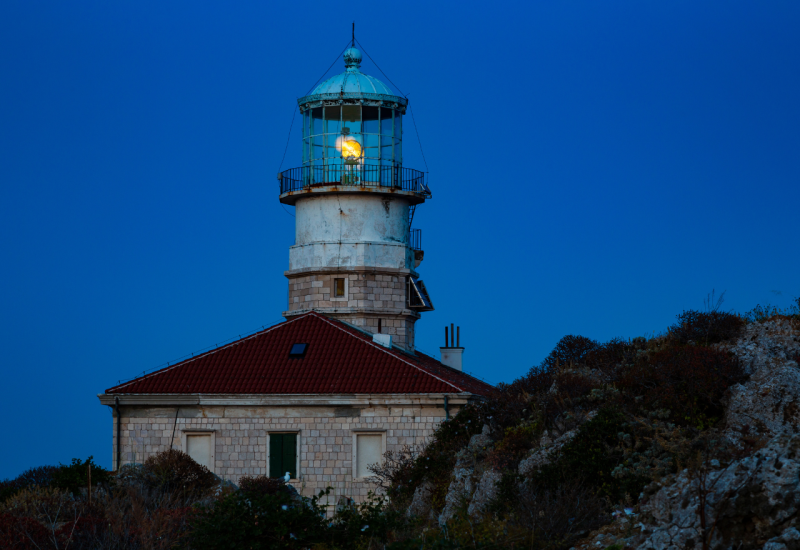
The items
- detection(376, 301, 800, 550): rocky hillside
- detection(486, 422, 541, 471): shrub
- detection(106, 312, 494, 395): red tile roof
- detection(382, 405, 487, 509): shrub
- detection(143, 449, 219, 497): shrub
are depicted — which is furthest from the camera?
detection(106, 312, 494, 395): red tile roof

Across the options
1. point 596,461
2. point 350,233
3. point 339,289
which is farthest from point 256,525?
point 350,233

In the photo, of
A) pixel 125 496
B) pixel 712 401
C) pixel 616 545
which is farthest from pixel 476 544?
pixel 125 496

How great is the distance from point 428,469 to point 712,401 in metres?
6.45

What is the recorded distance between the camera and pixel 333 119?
33.5m

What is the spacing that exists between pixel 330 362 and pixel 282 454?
276cm

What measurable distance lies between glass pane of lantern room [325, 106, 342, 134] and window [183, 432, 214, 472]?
10493 millimetres

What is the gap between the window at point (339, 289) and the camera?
3278 centimetres

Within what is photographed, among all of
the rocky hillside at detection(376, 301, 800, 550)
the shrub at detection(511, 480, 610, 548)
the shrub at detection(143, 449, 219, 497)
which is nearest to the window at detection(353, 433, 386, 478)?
the shrub at detection(143, 449, 219, 497)

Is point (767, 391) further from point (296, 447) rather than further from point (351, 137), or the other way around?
point (351, 137)

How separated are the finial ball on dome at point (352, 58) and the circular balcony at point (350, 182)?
11.0ft

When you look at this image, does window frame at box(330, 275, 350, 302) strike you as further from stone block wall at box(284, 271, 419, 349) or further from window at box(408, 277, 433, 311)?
window at box(408, 277, 433, 311)

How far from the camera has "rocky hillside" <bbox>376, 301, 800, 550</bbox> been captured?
10828 millimetres

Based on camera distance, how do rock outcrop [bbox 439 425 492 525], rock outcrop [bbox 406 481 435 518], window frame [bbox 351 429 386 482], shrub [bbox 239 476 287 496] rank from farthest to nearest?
window frame [bbox 351 429 386 482], shrub [bbox 239 476 287 496], rock outcrop [bbox 406 481 435 518], rock outcrop [bbox 439 425 492 525]

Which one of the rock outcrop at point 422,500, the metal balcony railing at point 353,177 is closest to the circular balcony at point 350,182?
the metal balcony railing at point 353,177
